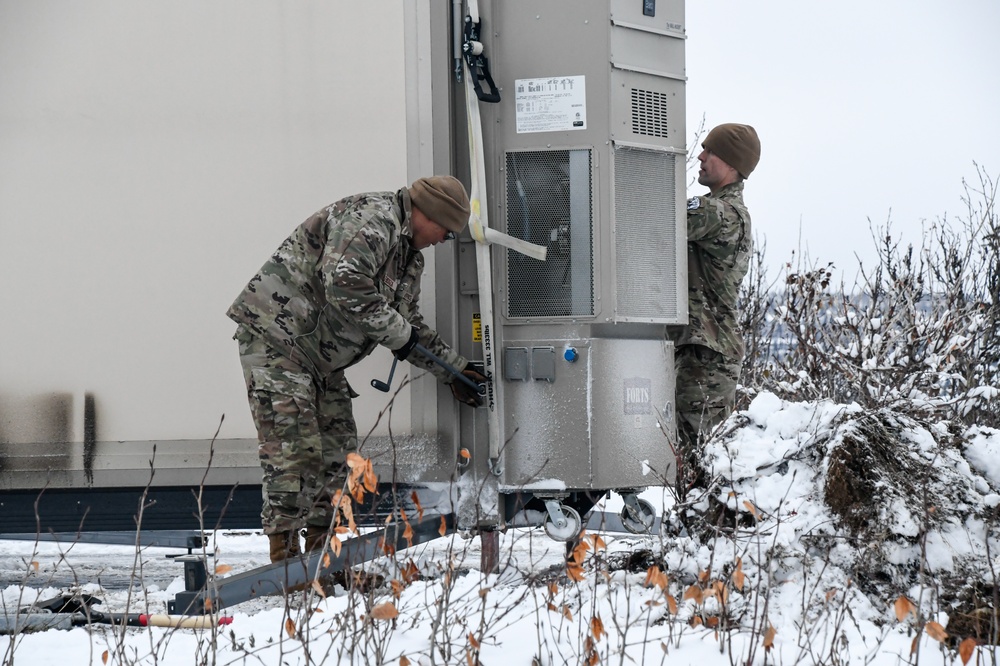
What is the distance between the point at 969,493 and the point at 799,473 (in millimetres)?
584

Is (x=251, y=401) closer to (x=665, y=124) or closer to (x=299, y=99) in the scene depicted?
(x=299, y=99)

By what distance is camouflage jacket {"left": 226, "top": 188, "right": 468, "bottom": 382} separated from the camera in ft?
13.7

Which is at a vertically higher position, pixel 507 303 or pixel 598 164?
pixel 598 164

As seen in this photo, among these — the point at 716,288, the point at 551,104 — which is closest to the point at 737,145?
the point at 716,288

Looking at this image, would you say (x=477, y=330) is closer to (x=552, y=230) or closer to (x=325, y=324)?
(x=552, y=230)

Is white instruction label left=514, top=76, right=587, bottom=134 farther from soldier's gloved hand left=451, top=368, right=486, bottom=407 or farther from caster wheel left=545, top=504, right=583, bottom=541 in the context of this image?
caster wheel left=545, top=504, right=583, bottom=541

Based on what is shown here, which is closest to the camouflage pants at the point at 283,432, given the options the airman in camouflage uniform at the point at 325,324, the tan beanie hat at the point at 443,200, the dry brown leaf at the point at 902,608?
the airman in camouflage uniform at the point at 325,324

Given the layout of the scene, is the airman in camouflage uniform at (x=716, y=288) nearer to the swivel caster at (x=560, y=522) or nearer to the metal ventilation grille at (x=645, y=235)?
the metal ventilation grille at (x=645, y=235)

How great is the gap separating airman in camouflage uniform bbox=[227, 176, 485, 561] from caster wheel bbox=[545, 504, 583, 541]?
60 centimetres

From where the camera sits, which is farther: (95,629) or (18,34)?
(18,34)

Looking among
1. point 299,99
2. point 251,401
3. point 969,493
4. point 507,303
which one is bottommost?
point 969,493

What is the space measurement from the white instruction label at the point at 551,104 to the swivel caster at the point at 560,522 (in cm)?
156

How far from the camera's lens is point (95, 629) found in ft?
13.1

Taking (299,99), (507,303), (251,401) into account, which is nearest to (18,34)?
(299,99)
